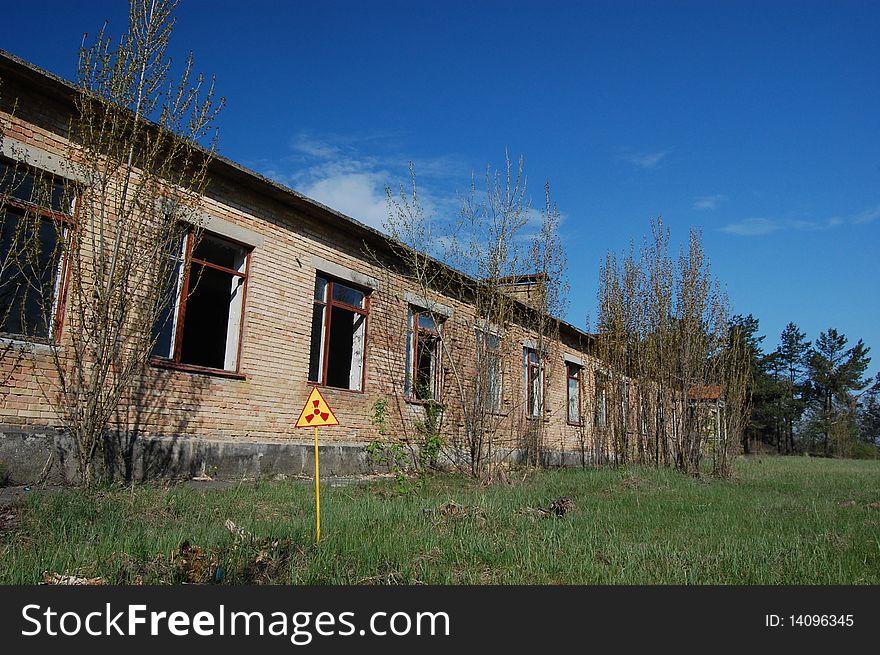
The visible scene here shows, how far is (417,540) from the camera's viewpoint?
223 inches

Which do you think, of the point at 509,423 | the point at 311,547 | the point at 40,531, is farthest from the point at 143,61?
the point at 509,423

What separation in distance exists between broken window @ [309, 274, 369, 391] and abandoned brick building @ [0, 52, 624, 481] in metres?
0.03

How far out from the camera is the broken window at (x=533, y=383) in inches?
651

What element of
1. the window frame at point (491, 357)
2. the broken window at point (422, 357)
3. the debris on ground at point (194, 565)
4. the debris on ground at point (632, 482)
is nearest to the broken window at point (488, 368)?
the window frame at point (491, 357)

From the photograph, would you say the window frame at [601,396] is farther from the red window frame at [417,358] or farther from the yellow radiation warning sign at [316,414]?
the yellow radiation warning sign at [316,414]

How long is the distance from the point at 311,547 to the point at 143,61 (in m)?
7.35

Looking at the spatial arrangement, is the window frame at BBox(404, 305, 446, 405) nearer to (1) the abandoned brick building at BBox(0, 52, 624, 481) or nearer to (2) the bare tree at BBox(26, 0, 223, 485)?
(1) the abandoned brick building at BBox(0, 52, 624, 481)

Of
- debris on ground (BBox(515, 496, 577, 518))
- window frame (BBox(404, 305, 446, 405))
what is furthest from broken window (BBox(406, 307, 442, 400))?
debris on ground (BBox(515, 496, 577, 518))

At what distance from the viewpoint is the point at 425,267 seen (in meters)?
13.6

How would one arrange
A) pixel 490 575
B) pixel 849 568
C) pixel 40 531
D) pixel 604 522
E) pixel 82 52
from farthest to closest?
pixel 82 52 < pixel 604 522 < pixel 40 531 < pixel 849 568 < pixel 490 575

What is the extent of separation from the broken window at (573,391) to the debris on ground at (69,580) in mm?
20461

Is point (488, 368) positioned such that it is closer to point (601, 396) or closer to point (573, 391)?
point (601, 396)

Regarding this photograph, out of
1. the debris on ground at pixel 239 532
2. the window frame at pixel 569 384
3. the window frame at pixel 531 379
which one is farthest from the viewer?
the window frame at pixel 569 384

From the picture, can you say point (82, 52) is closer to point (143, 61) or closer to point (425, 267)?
point (143, 61)
